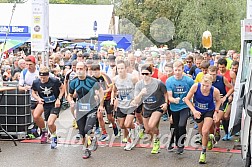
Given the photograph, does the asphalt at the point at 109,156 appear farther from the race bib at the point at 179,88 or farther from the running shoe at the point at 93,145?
the race bib at the point at 179,88

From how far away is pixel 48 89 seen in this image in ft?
30.8

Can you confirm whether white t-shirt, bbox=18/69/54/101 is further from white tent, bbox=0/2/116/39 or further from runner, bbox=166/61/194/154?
white tent, bbox=0/2/116/39

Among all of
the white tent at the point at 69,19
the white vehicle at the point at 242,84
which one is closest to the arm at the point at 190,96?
the white vehicle at the point at 242,84

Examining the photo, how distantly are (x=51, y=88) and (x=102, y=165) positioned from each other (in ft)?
7.51

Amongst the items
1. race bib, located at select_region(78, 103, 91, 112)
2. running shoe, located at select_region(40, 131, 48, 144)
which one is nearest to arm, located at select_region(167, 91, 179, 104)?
race bib, located at select_region(78, 103, 91, 112)

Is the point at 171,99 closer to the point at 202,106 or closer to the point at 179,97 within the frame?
the point at 179,97

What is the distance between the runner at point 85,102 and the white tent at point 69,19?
95.7 ft

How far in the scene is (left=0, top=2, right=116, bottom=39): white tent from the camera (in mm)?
39875

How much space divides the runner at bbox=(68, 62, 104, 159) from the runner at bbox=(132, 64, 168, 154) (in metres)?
0.80

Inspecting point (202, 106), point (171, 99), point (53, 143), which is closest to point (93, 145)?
point (53, 143)

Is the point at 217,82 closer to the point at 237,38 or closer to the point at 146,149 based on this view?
the point at 146,149

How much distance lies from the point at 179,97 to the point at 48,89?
2.75 meters

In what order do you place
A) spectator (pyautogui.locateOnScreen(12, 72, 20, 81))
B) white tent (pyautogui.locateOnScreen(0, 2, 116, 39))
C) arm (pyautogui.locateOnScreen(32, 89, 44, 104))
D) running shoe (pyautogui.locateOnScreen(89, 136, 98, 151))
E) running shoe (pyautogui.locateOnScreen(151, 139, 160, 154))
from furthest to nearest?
white tent (pyautogui.locateOnScreen(0, 2, 116, 39)) < spectator (pyautogui.locateOnScreen(12, 72, 20, 81)) < arm (pyautogui.locateOnScreen(32, 89, 44, 104)) < running shoe (pyautogui.locateOnScreen(89, 136, 98, 151)) < running shoe (pyautogui.locateOnScreen(151, 139, 160, 154))

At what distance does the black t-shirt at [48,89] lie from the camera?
9391 mm
